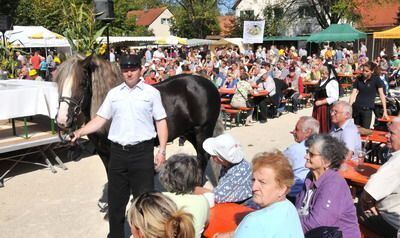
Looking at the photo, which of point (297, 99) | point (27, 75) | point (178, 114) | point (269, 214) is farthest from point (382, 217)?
point (27, 75)

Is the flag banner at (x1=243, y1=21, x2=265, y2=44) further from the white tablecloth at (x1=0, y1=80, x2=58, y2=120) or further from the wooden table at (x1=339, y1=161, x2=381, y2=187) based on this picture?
the wooden table at (x1=339, y1=161, x2=381, y2=187)

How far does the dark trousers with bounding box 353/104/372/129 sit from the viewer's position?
22.5ft

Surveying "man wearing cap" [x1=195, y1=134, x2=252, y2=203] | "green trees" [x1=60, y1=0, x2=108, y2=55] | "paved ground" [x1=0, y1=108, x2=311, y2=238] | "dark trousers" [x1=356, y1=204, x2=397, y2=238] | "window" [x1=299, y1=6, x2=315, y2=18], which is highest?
"window" [x1=299, y1=6, x2=315, y2=18]

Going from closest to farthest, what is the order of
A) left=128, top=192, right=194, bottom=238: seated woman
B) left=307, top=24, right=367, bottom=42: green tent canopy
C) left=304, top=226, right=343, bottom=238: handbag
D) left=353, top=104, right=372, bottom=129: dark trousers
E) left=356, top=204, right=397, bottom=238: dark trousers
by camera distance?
left=128, top=192, right=194, bottom=238: seated woman
left=304, top=226, right=343, bottom=238: handbag
left=356, top=204, right=397, bottom=238: dark trousers
left=353, top=104, right=372, bottom=129: dark trousers
left=307, top=24, right=367, bottom=42: green tent canopy

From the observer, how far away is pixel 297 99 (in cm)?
1199

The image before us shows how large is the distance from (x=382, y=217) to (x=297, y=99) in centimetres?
895

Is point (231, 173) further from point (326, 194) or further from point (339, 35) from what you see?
point (339, 35)

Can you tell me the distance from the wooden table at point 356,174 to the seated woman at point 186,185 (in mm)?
1727

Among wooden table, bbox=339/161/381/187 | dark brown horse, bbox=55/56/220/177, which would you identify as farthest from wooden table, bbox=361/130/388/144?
dark brown horse, bbox=55/56/220/177

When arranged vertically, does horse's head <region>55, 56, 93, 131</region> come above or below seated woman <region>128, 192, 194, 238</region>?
Answer: above

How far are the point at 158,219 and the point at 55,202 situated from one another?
4.02 meters

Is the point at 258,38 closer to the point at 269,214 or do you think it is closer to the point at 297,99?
the point at 297,99

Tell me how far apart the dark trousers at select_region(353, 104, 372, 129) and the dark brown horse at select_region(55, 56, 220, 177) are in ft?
9.77

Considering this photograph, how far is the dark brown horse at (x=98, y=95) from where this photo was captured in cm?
416
